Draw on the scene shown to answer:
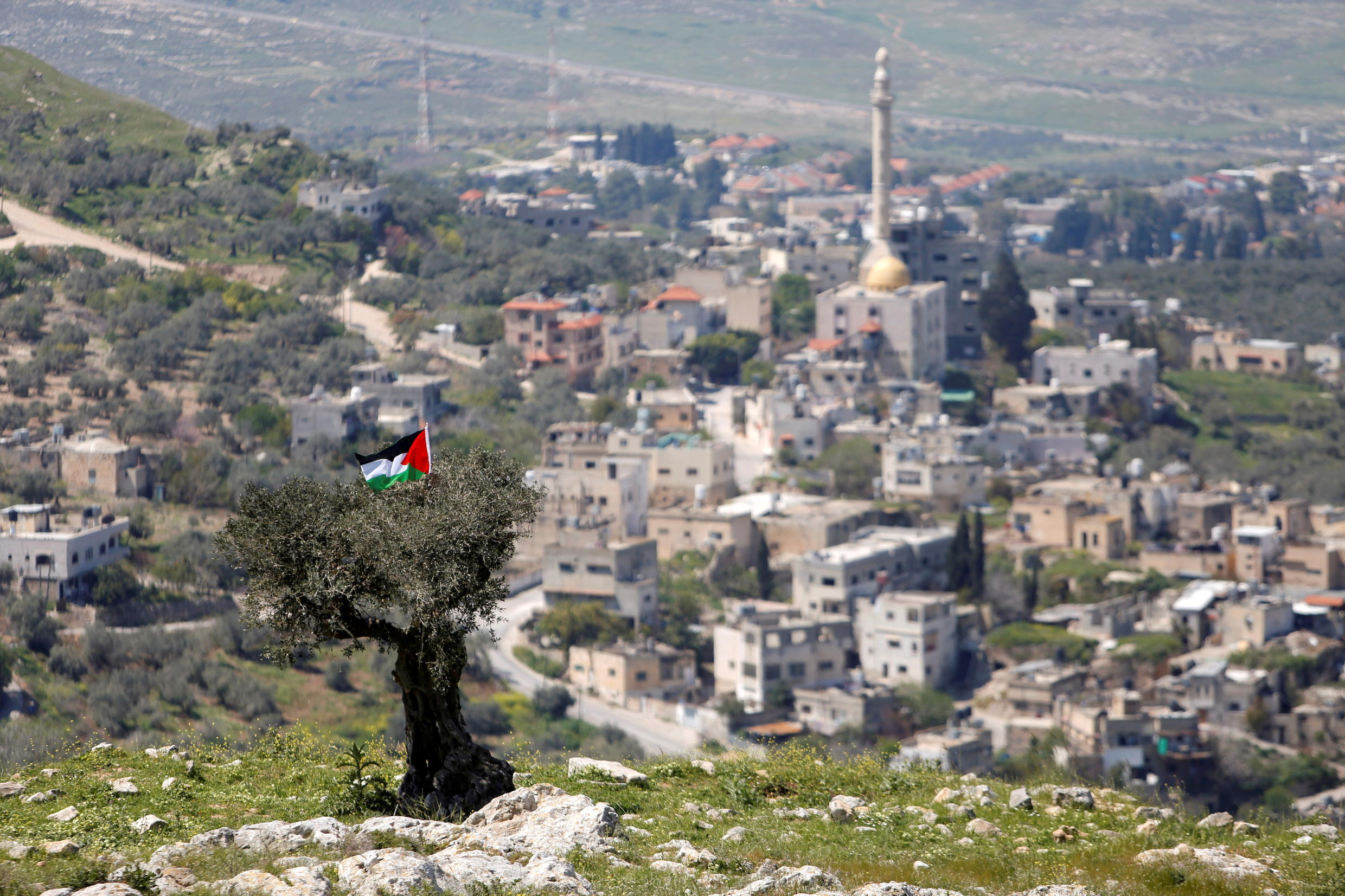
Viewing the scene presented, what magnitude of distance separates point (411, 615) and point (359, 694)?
23031mm

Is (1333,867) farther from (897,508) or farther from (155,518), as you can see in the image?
(897,508)

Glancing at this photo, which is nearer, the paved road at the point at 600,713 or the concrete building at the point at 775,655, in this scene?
the paved road at the point at 600,713

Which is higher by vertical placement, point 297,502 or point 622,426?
point 297,502

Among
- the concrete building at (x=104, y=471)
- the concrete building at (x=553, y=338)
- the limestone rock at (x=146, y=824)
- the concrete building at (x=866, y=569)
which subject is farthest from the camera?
the concrete building at (x=553, y=338)

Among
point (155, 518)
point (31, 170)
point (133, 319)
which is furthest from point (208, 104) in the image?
point (155, 518)

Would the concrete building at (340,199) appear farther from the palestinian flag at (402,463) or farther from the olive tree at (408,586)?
the olive tree at (408,586)

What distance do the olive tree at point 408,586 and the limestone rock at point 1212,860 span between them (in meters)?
3.88

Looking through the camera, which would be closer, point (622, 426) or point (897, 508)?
point (897, 508)

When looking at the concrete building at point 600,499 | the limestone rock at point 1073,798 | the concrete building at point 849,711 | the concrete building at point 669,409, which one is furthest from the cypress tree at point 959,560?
the limestone rock at point 1073,798

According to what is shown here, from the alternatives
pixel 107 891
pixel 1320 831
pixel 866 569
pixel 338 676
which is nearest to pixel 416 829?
pixel 107 891

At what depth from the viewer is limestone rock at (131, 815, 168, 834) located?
10914mm

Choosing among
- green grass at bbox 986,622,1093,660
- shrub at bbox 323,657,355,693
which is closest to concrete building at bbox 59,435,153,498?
shrub at bbox 323,657,355,693

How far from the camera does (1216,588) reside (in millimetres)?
45344

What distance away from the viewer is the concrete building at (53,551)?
118 ft
